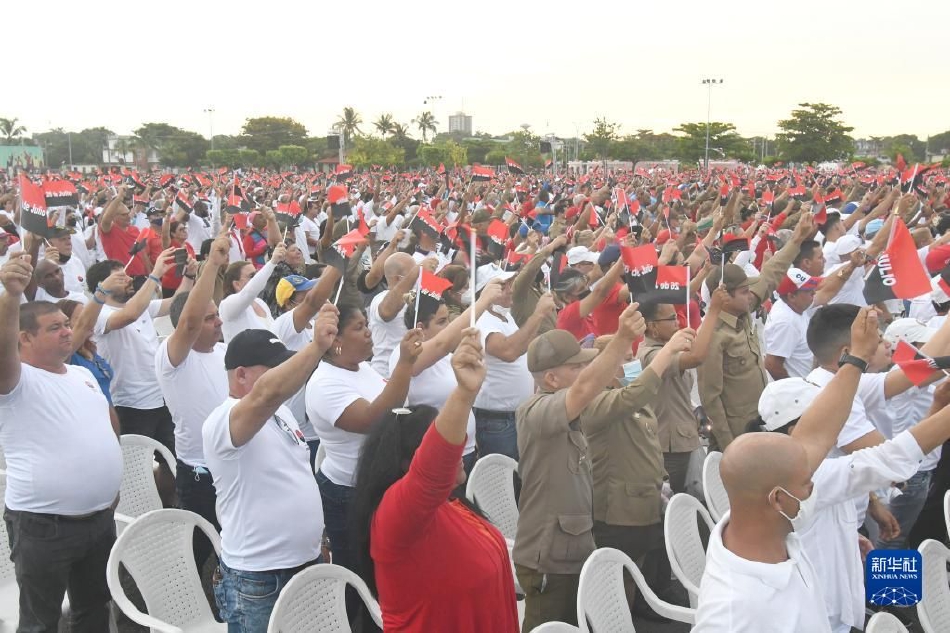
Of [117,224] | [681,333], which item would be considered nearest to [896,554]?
[681,333]

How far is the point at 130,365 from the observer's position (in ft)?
19.3

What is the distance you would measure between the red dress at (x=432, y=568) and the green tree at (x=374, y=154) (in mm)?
51755

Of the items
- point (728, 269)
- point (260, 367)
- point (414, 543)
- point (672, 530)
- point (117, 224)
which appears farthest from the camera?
point (117, 224)

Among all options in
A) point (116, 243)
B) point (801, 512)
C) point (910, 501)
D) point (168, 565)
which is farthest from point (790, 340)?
point (116, 243)

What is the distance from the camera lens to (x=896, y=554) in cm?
373

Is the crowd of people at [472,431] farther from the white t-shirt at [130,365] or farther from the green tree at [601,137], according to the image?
the green tree at [601,137]

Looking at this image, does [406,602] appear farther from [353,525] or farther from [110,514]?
[110,514]

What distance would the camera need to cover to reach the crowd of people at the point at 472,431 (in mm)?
2609

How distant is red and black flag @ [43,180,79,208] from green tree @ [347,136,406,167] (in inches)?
1812

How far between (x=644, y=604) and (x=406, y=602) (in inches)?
109

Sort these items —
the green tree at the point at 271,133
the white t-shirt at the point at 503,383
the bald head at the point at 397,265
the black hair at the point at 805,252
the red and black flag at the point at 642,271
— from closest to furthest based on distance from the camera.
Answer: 1. the red and black flag at the point at 642,271
2. the white t-shirt at the point at 503,383
3. the bald head at the point at 397,265
4. the black hair at the point at 805,252
5. the green tree at the point at 271,133

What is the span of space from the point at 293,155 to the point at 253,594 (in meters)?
72.0

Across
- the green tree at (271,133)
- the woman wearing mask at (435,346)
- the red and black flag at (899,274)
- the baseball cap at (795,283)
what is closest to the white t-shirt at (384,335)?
the woman wearing mask at (435,346)

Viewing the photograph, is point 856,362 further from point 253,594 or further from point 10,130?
point 10,130
